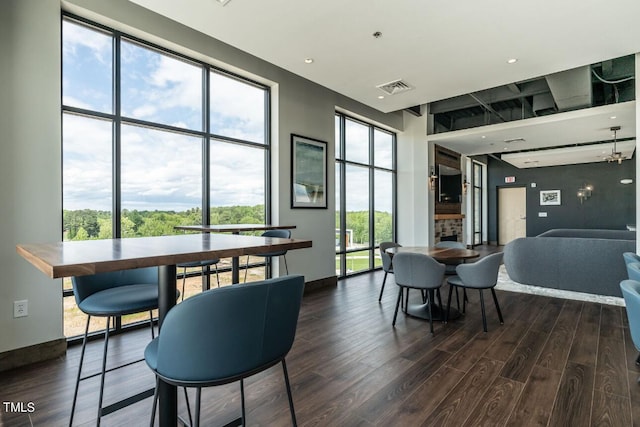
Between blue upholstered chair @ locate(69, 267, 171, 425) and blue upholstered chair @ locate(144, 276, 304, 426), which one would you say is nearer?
blue upholstered chair @ locate(144, 276, 304, 426)

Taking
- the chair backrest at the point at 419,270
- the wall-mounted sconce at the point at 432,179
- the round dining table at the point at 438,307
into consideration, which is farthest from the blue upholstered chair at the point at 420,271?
the wall-mounted sconce at the point at 432,179

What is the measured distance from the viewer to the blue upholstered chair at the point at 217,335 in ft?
3.75

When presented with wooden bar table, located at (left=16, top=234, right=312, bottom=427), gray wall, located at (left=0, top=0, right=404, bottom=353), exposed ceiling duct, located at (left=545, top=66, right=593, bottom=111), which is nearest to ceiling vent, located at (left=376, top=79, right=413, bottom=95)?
exposed ceiling duct, located at (left=545, top=66, right=593, bottom=111)

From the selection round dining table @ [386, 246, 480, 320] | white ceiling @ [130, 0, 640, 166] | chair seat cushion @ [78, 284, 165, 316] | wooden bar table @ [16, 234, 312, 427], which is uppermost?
white ceiling @ [130, 0, 640, 166]

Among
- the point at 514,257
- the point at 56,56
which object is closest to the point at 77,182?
the point at 56,56

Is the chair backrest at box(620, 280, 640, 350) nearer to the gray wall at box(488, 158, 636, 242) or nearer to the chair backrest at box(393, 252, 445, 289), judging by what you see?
the chair backrest at box(393, 252, 445, 289)

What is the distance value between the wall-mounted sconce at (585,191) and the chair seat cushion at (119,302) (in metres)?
12.3

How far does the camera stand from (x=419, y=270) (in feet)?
11.5

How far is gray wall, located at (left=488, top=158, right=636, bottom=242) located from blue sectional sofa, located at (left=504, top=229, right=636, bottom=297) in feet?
21.1

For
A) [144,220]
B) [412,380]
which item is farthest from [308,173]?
[412,380]

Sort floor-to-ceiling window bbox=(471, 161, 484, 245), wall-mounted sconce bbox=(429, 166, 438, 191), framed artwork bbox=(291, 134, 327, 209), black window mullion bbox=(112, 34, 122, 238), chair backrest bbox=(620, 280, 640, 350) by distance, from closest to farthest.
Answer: chair backrest bbox=(620, 280, 640, 350)
black window mullion bbox=(112, 34, 122, 238)
framed artwork bbox=(291, 134, 327, 209)
wall-mounted sconce bbox=(429, 166, 438, 191)
floor-to-ceiling window bbox=(471, 161, 484, 245)

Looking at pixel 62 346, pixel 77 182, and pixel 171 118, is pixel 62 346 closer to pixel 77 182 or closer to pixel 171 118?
pixel 77 182

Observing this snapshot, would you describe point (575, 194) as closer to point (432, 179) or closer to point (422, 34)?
point (432, 179)

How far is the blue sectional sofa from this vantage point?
459 centimetres
